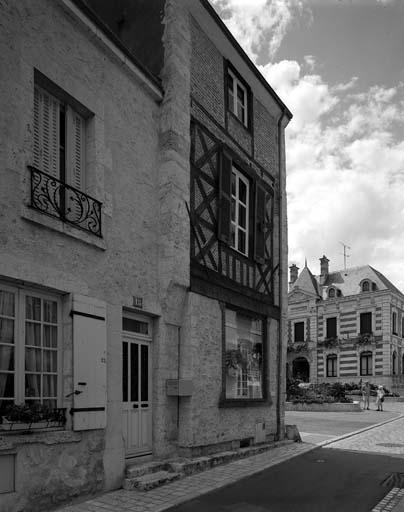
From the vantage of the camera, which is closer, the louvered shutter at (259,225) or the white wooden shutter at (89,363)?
the white wooden shutter at (89,363)

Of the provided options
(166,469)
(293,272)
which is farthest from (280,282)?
(293,272)

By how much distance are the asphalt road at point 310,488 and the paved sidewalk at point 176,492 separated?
0.53 feet

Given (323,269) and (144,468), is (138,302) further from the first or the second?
(323,269)

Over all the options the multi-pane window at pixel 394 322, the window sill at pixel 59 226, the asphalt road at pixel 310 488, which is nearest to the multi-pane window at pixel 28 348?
the window sill at pixel 59 226

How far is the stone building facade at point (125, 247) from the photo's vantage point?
5992 mm

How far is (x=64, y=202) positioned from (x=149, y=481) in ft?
12.4

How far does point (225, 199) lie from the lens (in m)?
10.5

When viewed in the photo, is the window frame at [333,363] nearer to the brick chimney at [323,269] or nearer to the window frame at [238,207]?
the brick chimney at [323,269]

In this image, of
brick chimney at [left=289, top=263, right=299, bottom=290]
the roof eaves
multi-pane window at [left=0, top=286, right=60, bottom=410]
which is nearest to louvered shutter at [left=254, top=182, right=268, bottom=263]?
the roof eaves

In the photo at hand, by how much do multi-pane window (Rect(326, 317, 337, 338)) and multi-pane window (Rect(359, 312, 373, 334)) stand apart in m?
2.30

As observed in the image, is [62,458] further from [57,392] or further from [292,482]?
[292,482]

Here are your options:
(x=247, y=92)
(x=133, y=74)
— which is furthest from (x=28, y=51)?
(x=247, y=92)

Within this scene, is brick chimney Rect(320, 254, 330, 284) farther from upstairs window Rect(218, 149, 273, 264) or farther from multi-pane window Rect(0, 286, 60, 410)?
multi-pane window Rect(0, 286, 60, 410)

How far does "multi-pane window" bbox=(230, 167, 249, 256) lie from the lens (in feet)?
36.8
